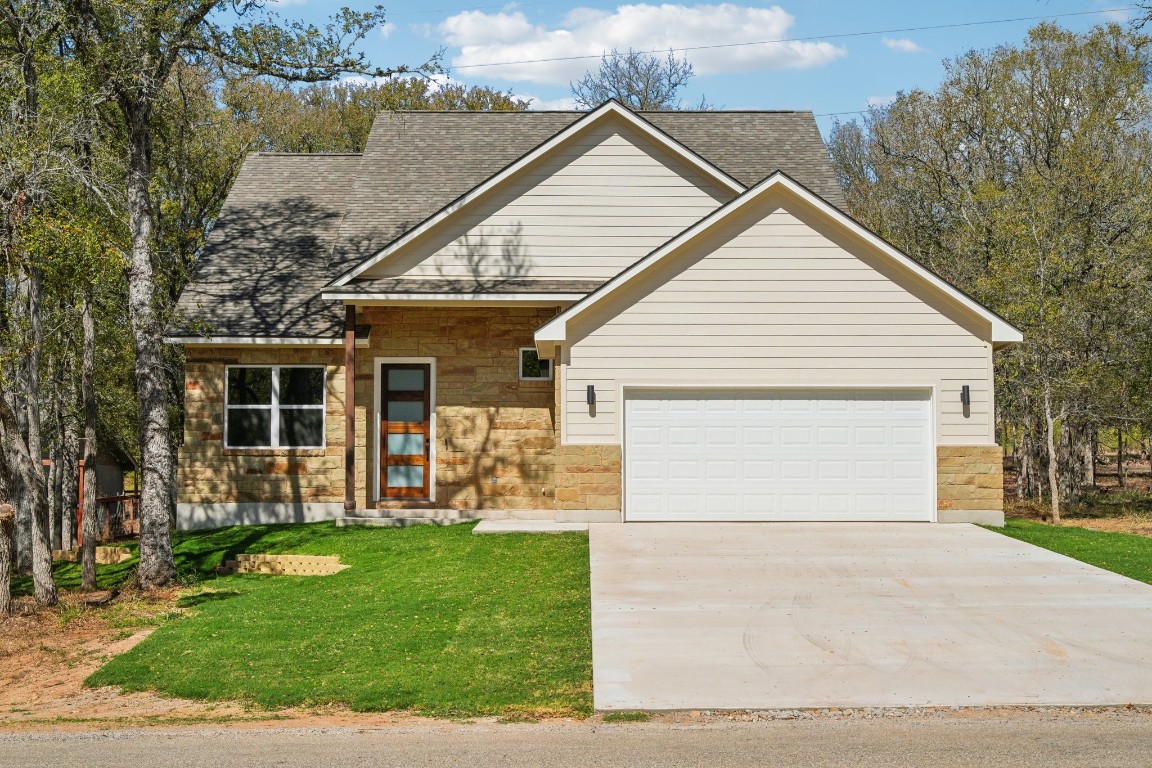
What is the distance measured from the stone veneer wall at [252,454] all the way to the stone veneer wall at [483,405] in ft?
1.88

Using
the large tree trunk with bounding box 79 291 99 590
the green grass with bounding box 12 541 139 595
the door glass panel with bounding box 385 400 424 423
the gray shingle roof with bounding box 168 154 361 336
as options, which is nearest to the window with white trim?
the gray shingle roof with bounding box 168 154 361 336

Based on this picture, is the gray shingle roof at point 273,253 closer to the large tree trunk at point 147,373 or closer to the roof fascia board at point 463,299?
the roof fascia board at point 463,299

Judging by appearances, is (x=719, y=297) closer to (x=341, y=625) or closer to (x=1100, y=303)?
(x=341, y=625)

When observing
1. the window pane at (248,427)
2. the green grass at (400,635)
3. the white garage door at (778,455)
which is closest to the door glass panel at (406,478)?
the window pane at (248,427)

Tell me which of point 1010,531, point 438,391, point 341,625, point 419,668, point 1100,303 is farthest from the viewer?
point 1100,303

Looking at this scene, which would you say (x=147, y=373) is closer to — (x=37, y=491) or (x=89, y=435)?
(x=89, y=435)

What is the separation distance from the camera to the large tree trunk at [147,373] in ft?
45.5

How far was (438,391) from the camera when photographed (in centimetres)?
1791

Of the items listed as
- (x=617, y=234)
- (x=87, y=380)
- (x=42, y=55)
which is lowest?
(x=87, y=380)

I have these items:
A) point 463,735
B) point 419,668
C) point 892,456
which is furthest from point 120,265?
point 892,456

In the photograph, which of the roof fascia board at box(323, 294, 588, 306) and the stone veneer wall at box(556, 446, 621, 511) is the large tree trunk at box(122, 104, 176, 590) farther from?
the stone veneer wall at box(556, 446, 621, 511)

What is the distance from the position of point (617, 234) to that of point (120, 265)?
812 centimetres

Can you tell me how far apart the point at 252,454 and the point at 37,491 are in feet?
16.7

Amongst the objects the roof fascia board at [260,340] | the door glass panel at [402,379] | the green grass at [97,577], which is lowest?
the green grass at [97,577]
